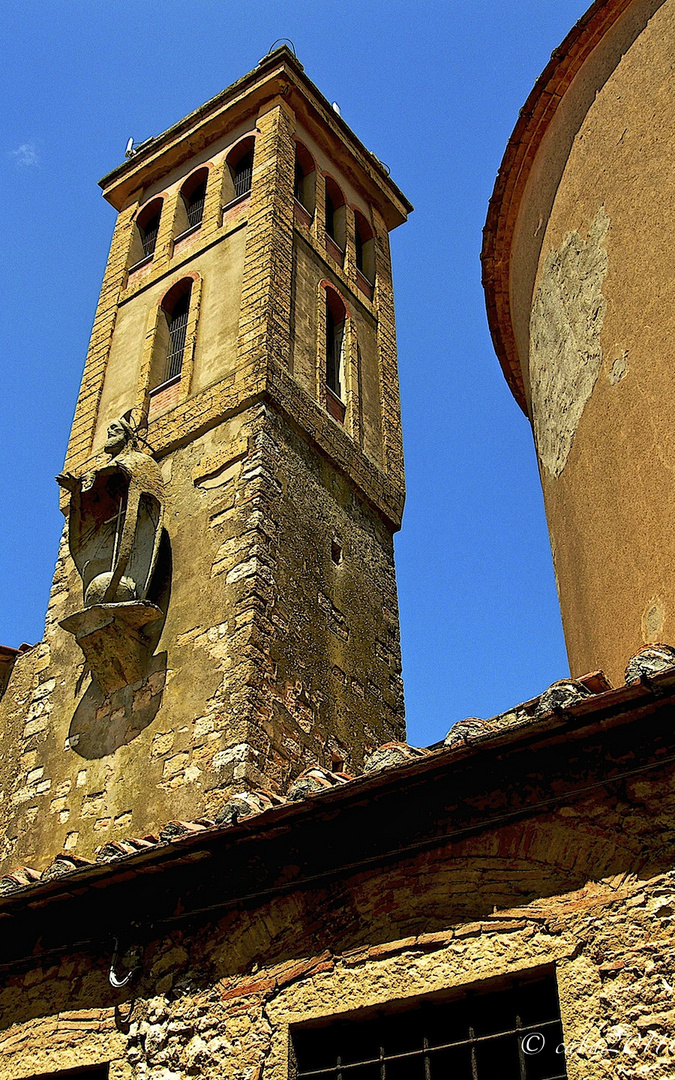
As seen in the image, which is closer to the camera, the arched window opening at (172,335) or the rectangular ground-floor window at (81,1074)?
the rectangular ground-floor window at (81,1074)

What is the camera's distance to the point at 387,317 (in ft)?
47.3

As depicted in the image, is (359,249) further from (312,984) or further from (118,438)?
(312,984)

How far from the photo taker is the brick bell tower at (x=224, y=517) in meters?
8.76

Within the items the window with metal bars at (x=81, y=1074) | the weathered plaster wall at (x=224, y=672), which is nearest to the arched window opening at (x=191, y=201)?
the weathered plaster wall at (x=224, y=672)

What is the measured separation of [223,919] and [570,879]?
1.90 m

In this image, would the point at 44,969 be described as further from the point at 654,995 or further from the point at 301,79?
the point at 301,79

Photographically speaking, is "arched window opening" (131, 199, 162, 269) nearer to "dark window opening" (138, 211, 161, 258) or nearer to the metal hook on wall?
"dark window opening" (138, 211, 161, 258)

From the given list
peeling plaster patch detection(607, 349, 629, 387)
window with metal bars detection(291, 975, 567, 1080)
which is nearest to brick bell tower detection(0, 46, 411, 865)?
window with metal bars detection(291, 975, 567, 1080)

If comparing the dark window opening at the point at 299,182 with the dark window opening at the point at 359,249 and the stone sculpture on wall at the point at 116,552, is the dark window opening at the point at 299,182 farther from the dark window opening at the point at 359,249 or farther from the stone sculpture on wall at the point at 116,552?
the stone sculpture on wall at the point at 116,552

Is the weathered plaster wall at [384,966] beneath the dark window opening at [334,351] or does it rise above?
beneath

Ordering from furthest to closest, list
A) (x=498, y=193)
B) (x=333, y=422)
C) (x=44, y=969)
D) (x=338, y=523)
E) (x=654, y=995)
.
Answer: (x=333, y=422) < (x=338, y=523) < (x=498, y=193) < (x=44, y=969) < (x=654, y=995)

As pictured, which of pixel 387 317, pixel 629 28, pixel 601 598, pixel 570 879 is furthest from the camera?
pixel 387 317

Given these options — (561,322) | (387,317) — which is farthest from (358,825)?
(387,317)

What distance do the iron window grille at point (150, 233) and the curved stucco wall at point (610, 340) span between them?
7.42 metres
